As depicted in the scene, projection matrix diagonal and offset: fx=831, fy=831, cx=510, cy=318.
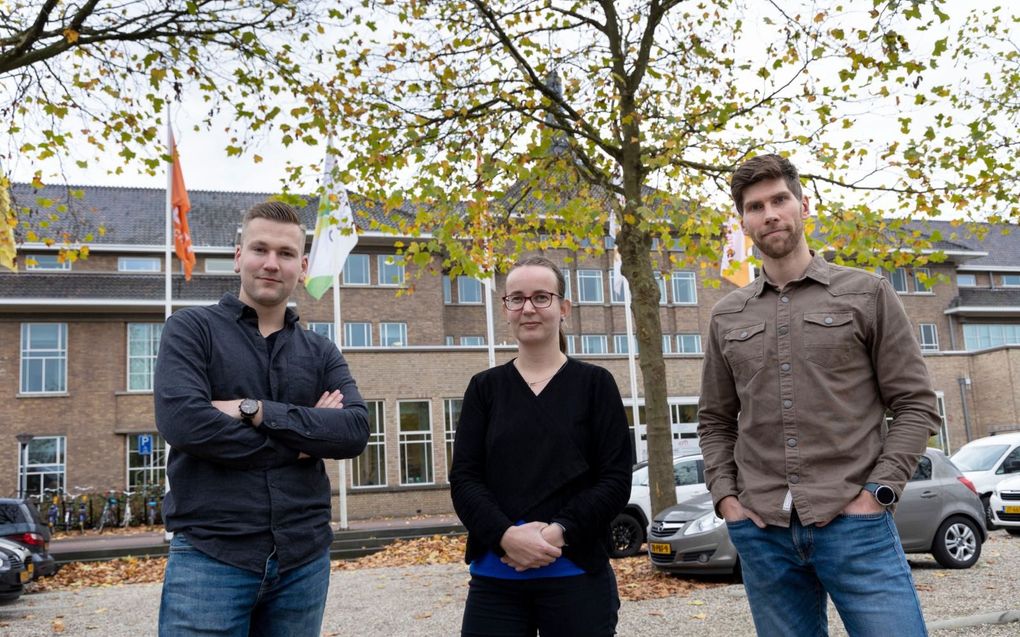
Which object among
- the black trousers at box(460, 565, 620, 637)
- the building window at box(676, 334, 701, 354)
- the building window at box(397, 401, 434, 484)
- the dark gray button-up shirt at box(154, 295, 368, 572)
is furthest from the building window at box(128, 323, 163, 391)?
the black trousers at box(460, 565, 620, 637)

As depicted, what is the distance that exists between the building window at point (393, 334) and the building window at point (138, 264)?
9245mm

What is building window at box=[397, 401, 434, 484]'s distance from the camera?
28.0 m

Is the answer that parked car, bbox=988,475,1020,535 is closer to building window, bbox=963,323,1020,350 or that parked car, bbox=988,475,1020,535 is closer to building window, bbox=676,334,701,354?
building window, bbox=676,334,701,354

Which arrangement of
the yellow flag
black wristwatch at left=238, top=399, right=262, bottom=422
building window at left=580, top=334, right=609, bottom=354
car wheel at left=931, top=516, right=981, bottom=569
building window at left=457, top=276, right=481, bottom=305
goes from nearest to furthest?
1. black wristwatch at left=238, top=399, right=262, bottom=422
2. the yellow flag
3. car wheel at left=931, top=516, right=981, bottom=569
4. building window at left=457, top=276, right=481, bottom=305
5. building window at left=580, top=334, right=609, bottom=354

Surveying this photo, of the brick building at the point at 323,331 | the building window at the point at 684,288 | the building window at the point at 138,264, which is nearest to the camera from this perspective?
the brick building at the point at 323,331

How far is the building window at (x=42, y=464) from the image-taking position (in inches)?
1104

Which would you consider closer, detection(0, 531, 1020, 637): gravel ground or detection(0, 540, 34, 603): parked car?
detection(0, 531, 1020, 637): gravel ground

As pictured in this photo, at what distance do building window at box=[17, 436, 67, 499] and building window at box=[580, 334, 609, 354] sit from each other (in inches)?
776

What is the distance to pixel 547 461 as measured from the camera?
9.43 feet

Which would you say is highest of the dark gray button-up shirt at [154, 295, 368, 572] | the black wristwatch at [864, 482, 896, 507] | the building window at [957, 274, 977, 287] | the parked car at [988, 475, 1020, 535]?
the building window at [957, 274, 977, 287]

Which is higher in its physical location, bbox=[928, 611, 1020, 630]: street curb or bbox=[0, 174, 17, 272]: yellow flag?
bbox=[0, 174, 17, 272]: yellow flag

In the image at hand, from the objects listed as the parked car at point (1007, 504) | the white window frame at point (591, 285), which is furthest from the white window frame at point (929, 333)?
the parked car at point (1007, 504)

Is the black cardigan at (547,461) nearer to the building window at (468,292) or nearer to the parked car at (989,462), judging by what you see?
the parked car at (989,462)

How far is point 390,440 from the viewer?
2800cm
